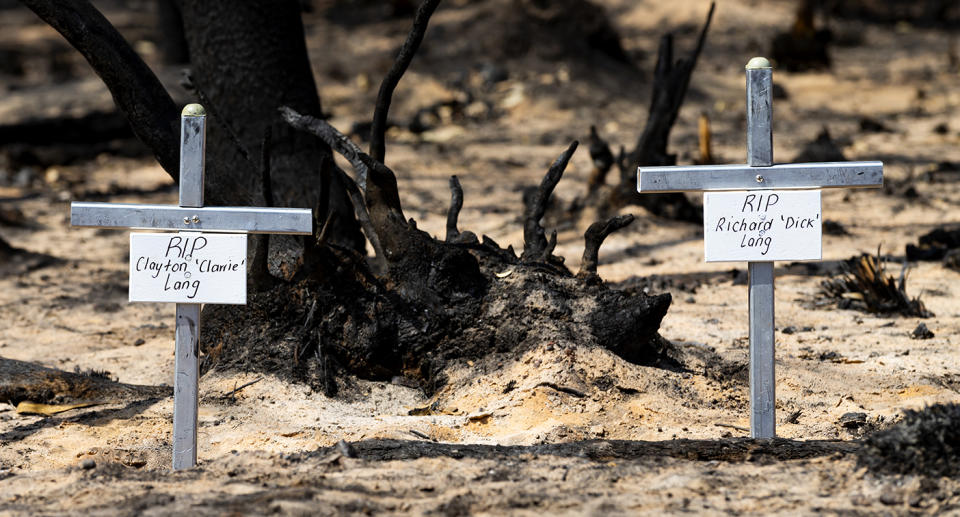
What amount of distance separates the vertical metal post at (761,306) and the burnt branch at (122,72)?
8.05ft

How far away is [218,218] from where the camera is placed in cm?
320

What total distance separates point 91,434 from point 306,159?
7.52 feet

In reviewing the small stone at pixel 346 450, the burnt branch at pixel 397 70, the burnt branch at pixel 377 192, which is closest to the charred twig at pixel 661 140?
the burnt branch at pixel 397 70

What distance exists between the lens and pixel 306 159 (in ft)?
18.5

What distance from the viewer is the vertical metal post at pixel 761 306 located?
329 centimetres

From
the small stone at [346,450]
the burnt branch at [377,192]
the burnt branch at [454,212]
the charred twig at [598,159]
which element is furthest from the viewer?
the charred twig at [598,159]

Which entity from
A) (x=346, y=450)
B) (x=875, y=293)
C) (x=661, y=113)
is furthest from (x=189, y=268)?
(x=661, y=113)

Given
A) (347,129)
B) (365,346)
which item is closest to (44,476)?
(365,346)

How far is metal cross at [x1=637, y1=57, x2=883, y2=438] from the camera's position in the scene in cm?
326

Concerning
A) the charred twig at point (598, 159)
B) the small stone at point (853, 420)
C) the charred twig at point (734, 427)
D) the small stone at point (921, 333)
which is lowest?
the charred twig at point (734, 427)

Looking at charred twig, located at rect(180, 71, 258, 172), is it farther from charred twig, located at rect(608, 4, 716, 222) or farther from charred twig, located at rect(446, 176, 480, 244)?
charred twig, located at rect(608, 4, 716, 222)

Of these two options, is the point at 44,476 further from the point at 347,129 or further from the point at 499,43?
the point at 499,43

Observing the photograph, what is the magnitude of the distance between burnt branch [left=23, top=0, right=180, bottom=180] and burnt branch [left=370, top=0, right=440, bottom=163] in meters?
0.85

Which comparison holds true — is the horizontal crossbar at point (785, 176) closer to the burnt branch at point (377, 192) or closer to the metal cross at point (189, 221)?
the metal cross at point (189, 221)
